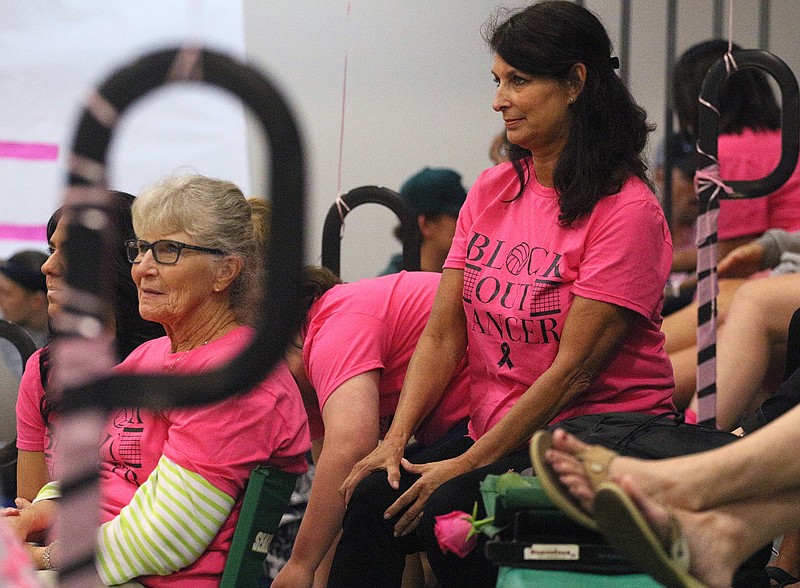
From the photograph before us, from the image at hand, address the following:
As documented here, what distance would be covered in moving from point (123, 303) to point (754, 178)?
148cm

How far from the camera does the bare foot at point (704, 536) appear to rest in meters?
1.20

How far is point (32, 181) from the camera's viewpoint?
→ 3.25 meters

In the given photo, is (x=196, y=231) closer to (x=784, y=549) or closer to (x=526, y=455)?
(x=526, y=455)

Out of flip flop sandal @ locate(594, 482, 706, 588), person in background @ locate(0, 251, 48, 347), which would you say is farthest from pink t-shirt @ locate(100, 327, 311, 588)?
person in background @ locate(0, 251, 48, 347)

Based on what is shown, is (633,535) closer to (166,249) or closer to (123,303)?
(166,249)

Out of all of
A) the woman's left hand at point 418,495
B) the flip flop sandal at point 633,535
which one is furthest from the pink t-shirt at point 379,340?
the flip flop sandal at point 633,535

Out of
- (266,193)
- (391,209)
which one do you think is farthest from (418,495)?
(266,193)

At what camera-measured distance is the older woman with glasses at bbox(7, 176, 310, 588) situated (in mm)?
1559

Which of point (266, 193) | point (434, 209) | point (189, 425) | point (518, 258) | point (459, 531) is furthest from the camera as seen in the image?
point (434, 209)

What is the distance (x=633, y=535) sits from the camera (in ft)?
3.71

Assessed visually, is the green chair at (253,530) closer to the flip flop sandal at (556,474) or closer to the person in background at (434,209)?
the flip flop sandal at (556,474)

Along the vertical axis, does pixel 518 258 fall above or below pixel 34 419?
above

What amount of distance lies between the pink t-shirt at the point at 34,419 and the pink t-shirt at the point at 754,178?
1581mm

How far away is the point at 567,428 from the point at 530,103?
55cm
